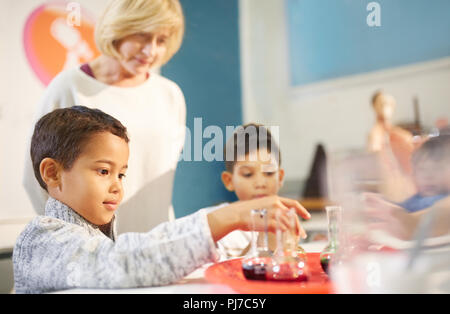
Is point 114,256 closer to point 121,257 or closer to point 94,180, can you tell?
point 121,257

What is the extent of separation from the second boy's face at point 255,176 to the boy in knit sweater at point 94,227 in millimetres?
192

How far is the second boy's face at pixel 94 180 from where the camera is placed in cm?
68

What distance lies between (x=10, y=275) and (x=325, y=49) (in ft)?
2.27

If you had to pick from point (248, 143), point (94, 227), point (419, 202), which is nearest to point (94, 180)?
point (94, 227)

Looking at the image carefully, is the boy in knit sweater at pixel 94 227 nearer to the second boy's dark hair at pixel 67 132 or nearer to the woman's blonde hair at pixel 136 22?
the second boy's dark hair at pixel 67 132

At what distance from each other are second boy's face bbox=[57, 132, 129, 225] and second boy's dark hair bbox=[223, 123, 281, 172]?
0.21 m

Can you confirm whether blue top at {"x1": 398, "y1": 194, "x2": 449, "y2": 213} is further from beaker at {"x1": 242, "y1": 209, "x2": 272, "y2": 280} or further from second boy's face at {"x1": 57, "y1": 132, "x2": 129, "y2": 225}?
second boy's face at {"x1": 57, "y1": 132, "x2": 129, "y2": 225}

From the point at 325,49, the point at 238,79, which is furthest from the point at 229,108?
the point at 325,49

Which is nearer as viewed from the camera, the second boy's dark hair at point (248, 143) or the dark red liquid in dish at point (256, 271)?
the dark red liquid in dish at point (256, 271)

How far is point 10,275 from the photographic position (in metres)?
0.76

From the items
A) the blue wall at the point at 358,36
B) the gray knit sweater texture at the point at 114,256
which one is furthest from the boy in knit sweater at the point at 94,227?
the blue wall at the point at 358,36

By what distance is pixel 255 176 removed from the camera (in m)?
0.84
